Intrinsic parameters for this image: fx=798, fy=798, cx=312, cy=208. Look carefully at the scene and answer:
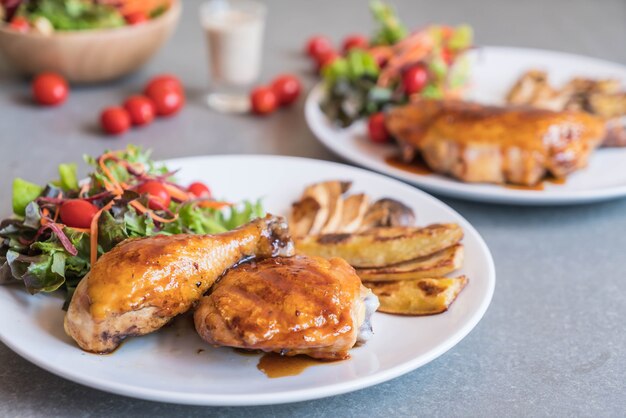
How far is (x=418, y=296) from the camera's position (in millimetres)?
3086

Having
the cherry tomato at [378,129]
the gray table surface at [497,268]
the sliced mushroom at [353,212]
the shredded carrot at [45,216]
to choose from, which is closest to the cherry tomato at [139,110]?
the gray table surface at [497,268]

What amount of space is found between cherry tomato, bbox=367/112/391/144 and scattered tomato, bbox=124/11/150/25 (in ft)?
6.04

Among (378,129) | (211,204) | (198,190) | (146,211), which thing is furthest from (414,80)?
(146,211)

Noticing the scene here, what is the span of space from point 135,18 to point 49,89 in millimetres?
770

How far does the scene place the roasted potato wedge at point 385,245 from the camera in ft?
10.9

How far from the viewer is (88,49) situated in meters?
5.25

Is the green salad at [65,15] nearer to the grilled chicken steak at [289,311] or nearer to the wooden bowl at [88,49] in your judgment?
the wooden bowl at [88,49]

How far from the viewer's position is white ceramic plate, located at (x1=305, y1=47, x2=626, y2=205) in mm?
4105

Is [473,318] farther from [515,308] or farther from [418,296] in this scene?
Result: [515,308]

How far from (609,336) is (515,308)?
1.30ft

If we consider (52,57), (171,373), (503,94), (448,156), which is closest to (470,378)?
(171,373)

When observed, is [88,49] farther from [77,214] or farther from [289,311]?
[289,311]

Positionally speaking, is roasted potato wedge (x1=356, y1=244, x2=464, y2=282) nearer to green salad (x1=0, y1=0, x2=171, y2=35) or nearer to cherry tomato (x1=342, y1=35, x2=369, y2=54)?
green salad (x1=0, y1=0, x2=171, y2=35)

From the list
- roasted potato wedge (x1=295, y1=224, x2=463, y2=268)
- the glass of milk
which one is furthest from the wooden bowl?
roasted potato wedge (x1=295, y1=224, x2=463, y2=268)
